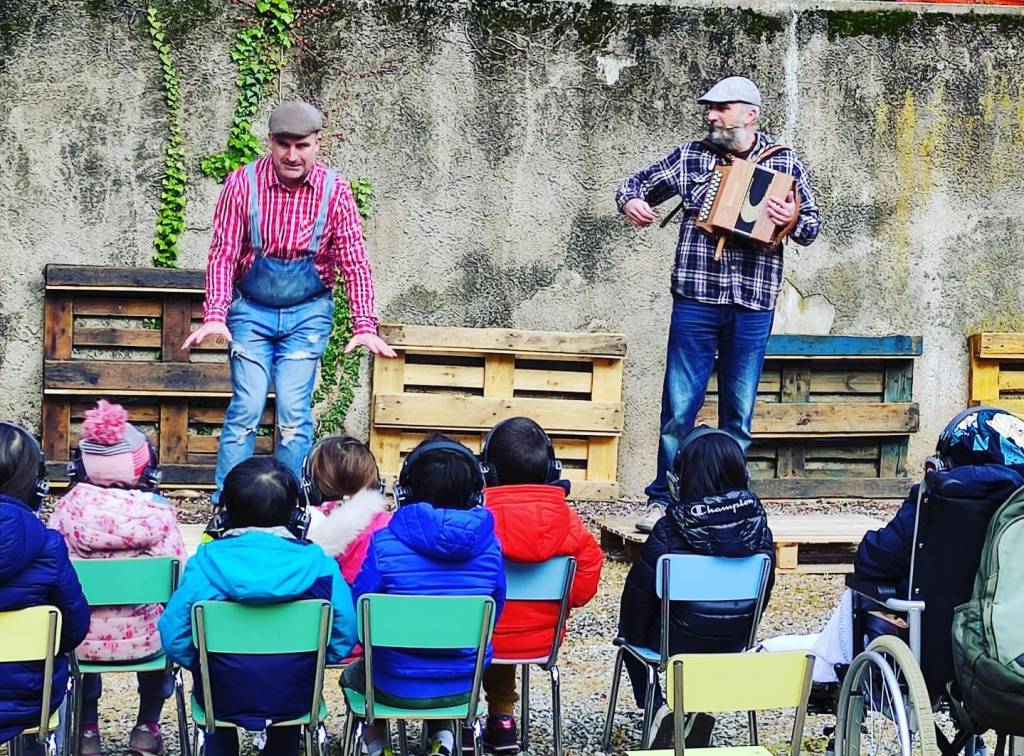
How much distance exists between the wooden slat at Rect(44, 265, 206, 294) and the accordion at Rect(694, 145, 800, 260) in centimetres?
287

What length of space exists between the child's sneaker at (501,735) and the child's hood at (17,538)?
1.60 metres

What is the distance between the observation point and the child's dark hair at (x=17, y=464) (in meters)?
3.90

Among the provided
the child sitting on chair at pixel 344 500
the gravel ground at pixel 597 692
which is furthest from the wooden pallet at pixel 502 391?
the child sitting on chair at pixel 344 500

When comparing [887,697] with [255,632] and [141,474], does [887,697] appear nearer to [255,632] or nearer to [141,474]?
[255,632]

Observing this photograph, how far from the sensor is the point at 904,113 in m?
8.64

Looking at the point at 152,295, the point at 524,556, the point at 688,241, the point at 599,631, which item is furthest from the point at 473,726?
the point at 152,295

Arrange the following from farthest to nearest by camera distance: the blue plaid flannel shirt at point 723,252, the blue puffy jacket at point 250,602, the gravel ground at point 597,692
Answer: the blue plaid flannel shirt at point 723,252 < the gravel ground at point 597,692 < the blue puffy jacket at point 250,602

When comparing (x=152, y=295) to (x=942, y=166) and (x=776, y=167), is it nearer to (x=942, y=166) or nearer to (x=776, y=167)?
(x=776, y=167)

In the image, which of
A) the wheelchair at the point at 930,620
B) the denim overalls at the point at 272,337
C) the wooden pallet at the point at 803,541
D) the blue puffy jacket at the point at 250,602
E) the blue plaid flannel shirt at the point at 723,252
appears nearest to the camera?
the blue puffy jacket at the point at 250,602

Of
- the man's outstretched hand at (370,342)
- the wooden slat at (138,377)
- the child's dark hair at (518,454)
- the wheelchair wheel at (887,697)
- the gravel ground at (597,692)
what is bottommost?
the gravel ground at (597,692)

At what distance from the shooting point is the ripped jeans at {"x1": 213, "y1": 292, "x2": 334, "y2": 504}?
5832mm

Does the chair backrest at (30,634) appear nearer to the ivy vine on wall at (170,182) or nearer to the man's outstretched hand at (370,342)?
the man's outstretched hand at (370,342)

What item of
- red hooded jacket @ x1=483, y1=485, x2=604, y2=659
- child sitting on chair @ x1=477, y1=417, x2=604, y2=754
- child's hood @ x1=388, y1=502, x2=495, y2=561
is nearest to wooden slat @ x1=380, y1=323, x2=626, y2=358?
child sitting on chair @ x1=477, y1=417, x2=604, y2=754

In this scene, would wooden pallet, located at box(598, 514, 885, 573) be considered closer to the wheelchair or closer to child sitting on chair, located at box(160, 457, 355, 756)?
the wheelchair
